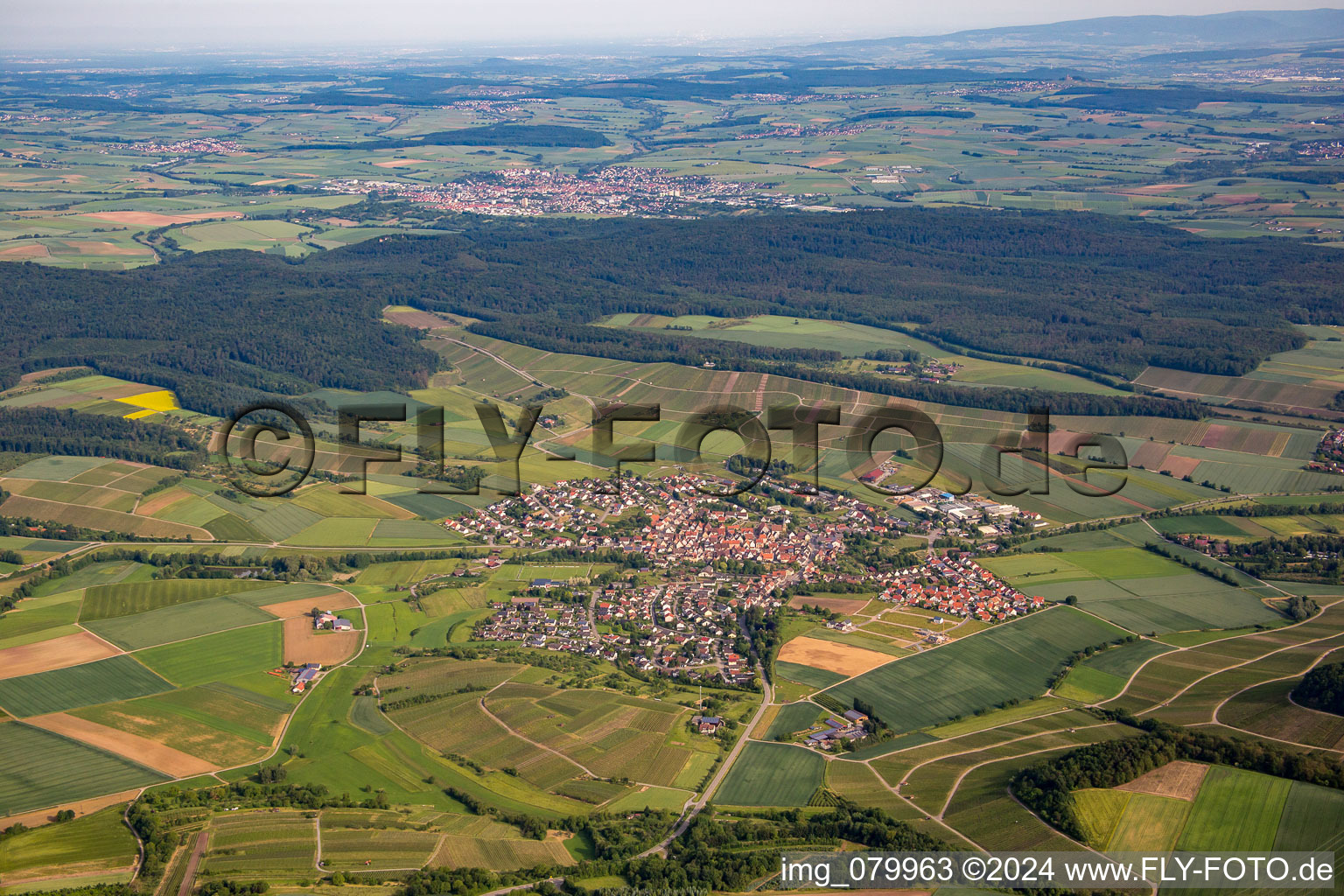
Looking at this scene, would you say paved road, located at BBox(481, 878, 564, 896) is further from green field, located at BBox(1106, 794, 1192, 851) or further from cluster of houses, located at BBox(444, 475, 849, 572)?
cluster of houses, located at BBox(444, 475, 849, 572)

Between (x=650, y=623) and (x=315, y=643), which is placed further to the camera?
(x=650, y=623)

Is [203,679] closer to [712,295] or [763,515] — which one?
[763,515]

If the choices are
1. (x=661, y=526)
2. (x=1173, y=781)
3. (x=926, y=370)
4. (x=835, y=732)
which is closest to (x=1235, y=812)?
(x=1173, y=781)

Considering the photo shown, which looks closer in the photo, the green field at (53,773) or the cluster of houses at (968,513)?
the green field at (53,773)

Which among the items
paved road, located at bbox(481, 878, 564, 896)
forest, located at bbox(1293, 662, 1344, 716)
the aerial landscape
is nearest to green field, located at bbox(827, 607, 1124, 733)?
the aerial landscape

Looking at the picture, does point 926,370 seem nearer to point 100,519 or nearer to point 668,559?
point 668,559

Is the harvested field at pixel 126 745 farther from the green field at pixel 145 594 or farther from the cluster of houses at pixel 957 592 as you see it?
the cluster of houses at pixel 957 592

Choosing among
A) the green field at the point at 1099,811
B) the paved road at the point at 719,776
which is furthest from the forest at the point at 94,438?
the green field at the point at 1099,811
